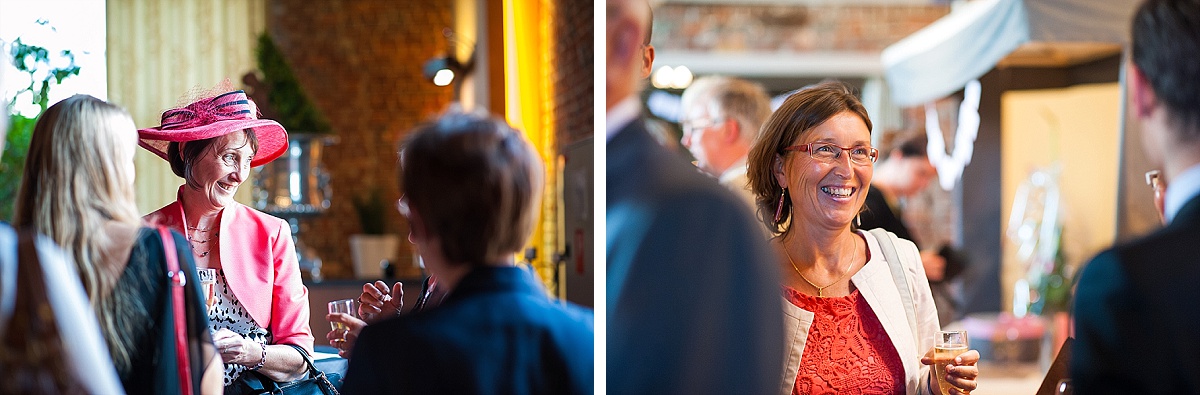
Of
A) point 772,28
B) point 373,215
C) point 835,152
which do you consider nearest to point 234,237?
point 835,152

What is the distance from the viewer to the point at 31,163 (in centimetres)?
177

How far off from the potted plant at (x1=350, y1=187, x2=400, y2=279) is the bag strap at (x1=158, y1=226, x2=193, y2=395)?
152 inches

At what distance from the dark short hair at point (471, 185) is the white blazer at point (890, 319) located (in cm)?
85

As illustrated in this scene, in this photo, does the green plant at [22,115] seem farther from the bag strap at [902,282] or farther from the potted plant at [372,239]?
the potted plant at [372,239]

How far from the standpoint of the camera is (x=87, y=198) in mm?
1771

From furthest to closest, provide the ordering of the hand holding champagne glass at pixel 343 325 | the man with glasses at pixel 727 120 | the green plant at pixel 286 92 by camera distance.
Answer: the green plant at pixel 286 92 → the man with glasses at pixel 727 120 → the hand holding champagne glass at pixel 343 325

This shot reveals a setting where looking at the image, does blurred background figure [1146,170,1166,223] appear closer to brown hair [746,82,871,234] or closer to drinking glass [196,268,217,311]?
brown hair [746,82,871,234]

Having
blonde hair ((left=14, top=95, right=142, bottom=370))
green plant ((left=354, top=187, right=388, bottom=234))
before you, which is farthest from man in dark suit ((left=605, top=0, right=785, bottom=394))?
green plant ((left=354, top=187, right=388, bottom=234))

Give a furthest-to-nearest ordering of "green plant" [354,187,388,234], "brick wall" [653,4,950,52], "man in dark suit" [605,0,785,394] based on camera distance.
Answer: "brick wall" [653,4,950,52]
"green plant" [354,187,388,234]
"man in dark suit" [605,0,785,394]

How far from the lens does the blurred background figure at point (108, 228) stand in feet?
5.78

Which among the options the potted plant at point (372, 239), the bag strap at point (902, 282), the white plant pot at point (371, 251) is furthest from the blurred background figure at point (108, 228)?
the white plant pot at point (371, 251)

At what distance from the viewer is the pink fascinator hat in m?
2.01

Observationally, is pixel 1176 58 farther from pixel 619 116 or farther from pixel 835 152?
pixel 619 116

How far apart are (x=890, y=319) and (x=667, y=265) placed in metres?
0.55
